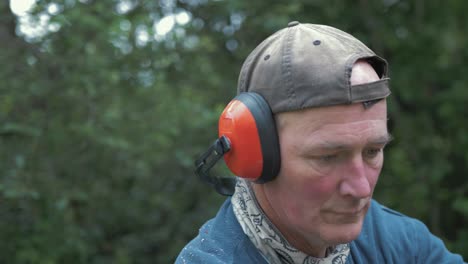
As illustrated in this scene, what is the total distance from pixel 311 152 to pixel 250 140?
20 cm

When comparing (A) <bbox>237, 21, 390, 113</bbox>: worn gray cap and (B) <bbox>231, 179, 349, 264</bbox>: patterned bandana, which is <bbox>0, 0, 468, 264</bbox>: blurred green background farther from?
(A) <bbox>237, 21, 390, 113</bbox>: worn gray cap

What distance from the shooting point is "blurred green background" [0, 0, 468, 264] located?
3.92m

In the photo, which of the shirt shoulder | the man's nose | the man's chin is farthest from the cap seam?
the shirt shoulder

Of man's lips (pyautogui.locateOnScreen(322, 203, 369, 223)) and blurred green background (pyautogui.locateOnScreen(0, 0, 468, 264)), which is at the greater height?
blurred green background (pyautogui.locateOnScreen(0, 0, 468, 264))

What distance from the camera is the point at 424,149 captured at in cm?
557

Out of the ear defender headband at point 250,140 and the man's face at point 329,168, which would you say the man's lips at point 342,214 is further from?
the ear defender headband at point 250,140

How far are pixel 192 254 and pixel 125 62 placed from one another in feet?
8.47

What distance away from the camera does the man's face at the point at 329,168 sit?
1.77 metres

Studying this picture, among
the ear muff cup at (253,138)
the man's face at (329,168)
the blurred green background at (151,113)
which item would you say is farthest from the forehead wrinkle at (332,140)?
the blurred green background at (151,113)

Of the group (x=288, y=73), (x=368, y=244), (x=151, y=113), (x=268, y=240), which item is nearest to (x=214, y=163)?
(x=268, y=240)

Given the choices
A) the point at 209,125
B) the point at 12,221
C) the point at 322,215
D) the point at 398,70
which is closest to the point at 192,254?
the point at 322,215

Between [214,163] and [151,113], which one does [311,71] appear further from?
[151,113]

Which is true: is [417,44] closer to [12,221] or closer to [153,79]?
[153,79]

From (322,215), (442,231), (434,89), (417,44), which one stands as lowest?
(442,231)
